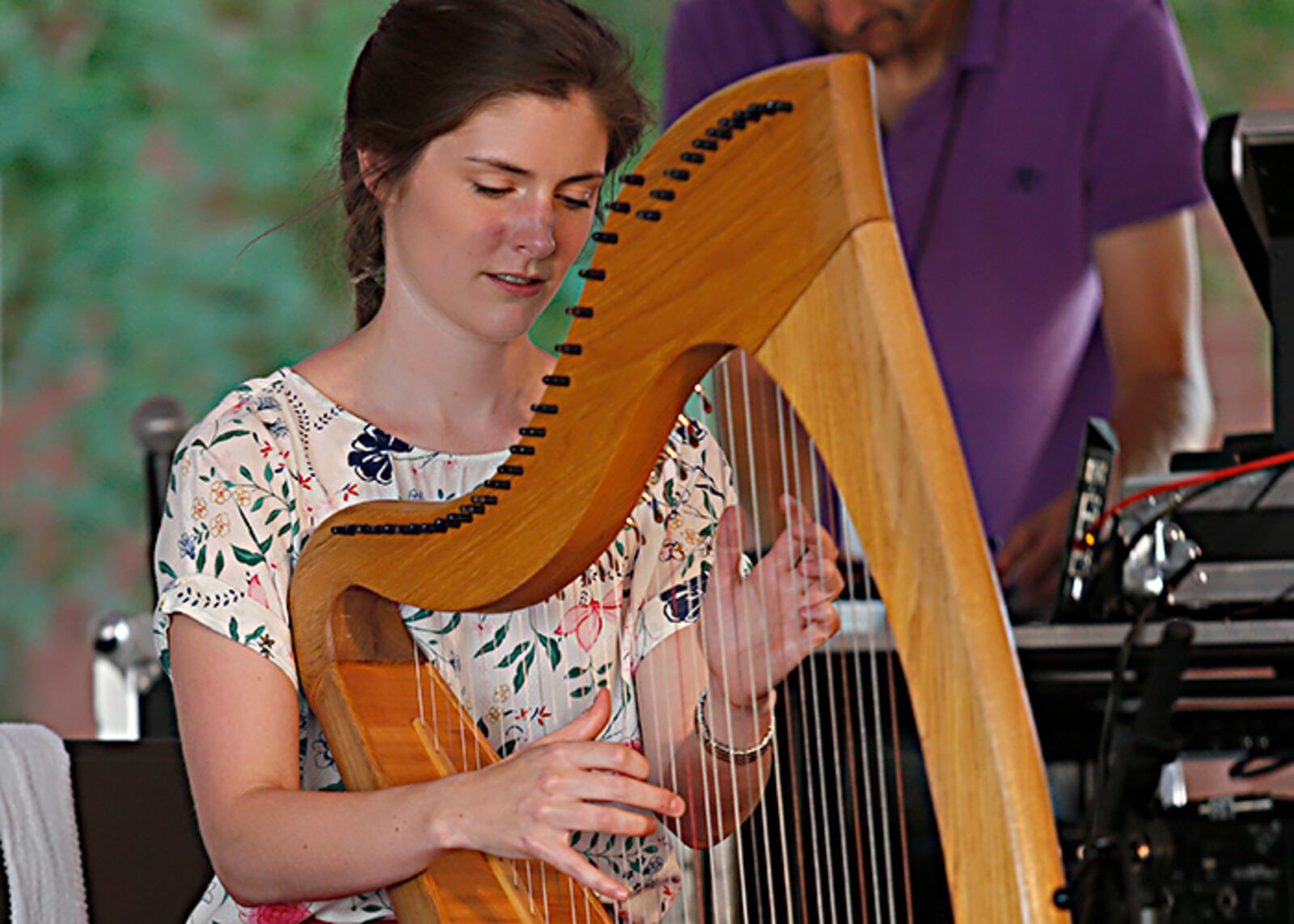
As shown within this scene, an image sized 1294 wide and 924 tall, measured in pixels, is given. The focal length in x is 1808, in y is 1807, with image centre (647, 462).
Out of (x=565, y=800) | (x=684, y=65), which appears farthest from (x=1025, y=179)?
(x=565, y=800)

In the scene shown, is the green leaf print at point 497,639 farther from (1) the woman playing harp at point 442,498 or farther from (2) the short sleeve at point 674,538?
(2) the short sleeve at point 674,538

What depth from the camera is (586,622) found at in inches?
55.0

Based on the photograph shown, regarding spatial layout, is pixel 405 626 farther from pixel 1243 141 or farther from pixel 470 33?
pixel 1243 141

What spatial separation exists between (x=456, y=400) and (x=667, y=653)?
26 centimetres

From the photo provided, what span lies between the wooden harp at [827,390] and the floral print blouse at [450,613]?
1.10ft

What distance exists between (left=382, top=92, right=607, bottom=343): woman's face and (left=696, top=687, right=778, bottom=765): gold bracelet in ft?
1.07

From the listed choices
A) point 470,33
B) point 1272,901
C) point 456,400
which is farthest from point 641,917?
point 470,33

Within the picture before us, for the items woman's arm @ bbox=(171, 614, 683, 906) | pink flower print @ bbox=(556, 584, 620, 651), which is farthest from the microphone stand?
woman's arm @ bbox=(171, 614, 683, 906)

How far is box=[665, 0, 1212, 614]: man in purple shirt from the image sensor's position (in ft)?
8.70

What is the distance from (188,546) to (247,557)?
0.14ft

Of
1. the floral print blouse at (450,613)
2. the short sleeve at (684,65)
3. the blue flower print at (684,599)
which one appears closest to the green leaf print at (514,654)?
the floral print blouse at (450,613)

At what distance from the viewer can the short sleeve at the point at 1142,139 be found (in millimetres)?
2656

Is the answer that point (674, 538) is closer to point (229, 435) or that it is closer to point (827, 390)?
point (229, 435)

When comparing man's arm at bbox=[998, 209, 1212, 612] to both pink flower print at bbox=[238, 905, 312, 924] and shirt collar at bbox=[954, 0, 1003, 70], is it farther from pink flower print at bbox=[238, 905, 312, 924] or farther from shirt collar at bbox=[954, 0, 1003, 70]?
pink flower print at bbox=[238, 905, 312, 924]
